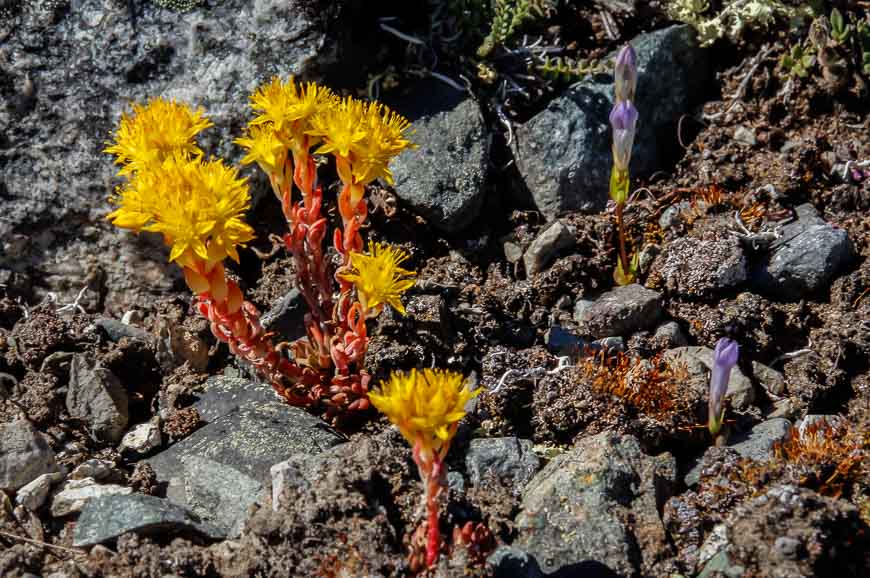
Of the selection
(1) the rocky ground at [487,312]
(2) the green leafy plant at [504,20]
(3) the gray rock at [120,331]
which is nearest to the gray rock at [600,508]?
(1) the rocky ground at [487,312]

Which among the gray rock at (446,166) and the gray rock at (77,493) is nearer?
the gray rock at (77,493)

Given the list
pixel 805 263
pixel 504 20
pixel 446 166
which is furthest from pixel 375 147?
pixel 805 263

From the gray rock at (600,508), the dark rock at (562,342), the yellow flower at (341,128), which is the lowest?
the gray rock at (600,508)

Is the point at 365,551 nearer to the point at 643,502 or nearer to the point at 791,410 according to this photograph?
the point at 643,502

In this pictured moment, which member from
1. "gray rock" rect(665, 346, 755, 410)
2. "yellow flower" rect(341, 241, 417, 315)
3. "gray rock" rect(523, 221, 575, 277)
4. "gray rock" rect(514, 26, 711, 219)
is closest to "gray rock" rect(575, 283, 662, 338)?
"gray rock" rect(665, 346, 755, 410)

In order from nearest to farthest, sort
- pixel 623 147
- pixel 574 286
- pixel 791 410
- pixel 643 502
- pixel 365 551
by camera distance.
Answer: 1. pixel 365 551
2. pixel 643 502
3. pixel 791 410
4. pixel 623 147
5. pixel 574 286

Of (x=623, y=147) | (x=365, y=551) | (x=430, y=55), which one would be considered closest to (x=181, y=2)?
(x=430, y=55)

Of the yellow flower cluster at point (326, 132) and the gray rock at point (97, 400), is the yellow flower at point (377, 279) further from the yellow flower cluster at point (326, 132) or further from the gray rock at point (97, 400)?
the gray rock at point (97, 400)
